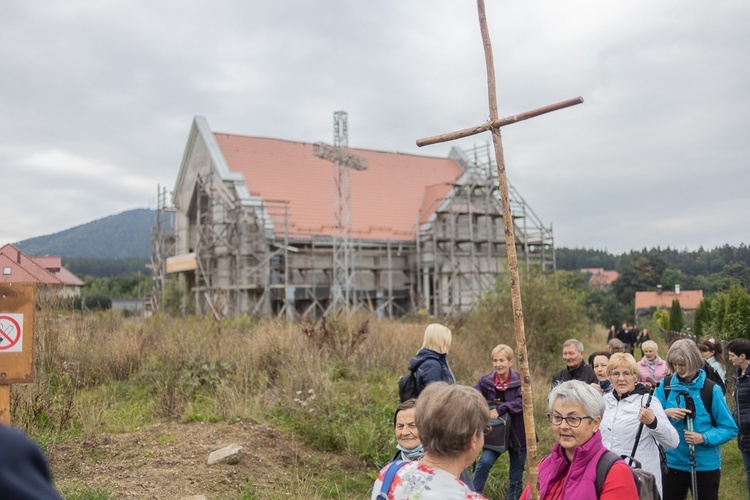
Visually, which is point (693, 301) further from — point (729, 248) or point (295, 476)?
point (295, 476)

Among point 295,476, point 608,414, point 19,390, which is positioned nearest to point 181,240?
point 19,390

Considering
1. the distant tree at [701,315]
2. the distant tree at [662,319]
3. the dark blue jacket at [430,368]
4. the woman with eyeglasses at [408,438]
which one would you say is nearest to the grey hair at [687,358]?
the dark blue jacket at [430,368]

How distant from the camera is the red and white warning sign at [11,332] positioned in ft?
17.1

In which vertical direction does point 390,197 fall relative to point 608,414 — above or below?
above

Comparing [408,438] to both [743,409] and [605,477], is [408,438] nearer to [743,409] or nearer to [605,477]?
[605,477]

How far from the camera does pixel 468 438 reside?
103 inches

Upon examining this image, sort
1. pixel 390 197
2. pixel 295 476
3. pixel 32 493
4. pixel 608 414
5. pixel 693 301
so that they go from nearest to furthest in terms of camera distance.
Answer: pixel 32 493 < pixel 608 414 < pixel 295 476 < pixel 693 301 < pixel 390 197

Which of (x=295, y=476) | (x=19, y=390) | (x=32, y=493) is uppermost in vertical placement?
(x=32, y=493)

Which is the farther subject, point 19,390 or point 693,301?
point 693,301

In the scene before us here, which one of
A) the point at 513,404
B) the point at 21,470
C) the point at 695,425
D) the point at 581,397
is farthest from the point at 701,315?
the point at 21,470

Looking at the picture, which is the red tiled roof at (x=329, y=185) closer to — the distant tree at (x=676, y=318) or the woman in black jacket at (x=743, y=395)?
the distant tree at (x=676, y=318)

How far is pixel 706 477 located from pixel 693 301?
15889 millimetres

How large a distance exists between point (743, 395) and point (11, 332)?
6.35m

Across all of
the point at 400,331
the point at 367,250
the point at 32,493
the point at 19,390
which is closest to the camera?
the point at 32,493
